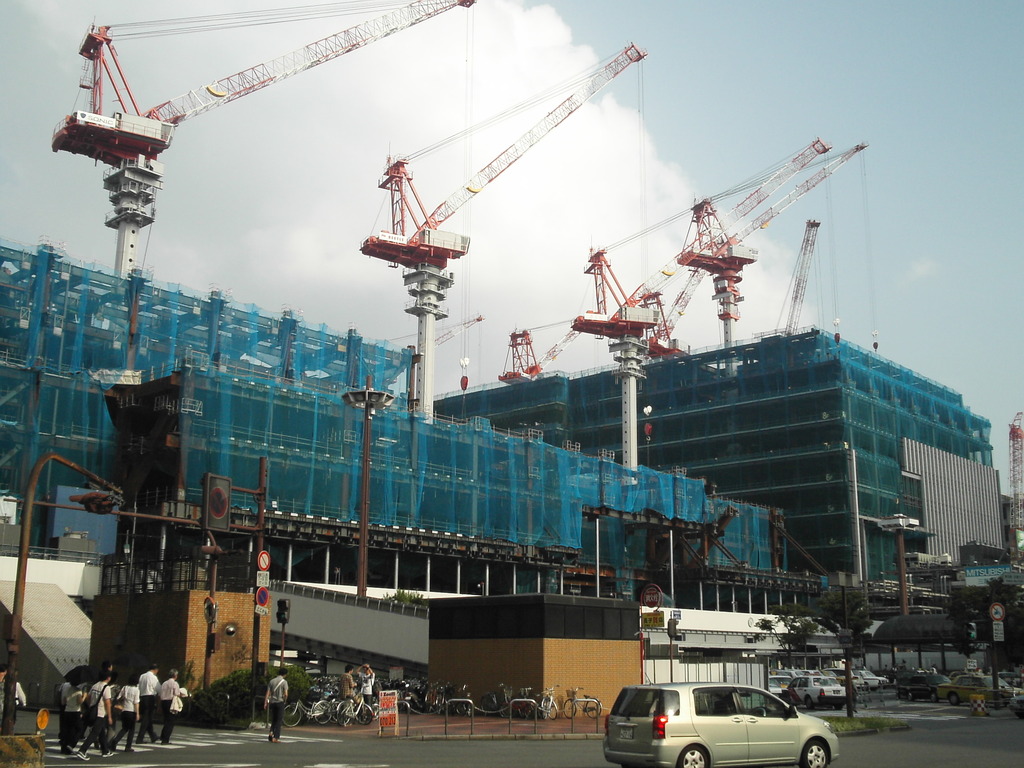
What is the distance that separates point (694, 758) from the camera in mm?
16953

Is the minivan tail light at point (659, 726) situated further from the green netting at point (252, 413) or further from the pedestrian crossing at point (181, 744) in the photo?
the green netting at point (252, 413)

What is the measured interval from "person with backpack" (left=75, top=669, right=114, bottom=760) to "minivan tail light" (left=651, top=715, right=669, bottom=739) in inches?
421

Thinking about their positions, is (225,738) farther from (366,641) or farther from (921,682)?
(921,682)

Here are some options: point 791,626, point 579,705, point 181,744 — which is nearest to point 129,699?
point 181,744

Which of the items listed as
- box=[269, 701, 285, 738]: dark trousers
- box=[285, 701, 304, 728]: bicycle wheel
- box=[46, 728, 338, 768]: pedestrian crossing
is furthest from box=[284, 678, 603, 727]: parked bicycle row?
box=[269, 701, 285, 738]: dark trousers

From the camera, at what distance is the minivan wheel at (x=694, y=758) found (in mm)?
16844

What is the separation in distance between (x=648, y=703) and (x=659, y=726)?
57 centimetres

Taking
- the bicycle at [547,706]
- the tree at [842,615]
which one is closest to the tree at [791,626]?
the tree at [842,615]

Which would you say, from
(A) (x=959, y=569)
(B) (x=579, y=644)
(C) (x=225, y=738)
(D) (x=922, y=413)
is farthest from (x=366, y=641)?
(D) (x=922, y=413)

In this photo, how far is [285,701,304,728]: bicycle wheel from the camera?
28656 millimetres

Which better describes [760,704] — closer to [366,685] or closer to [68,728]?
[68,728]

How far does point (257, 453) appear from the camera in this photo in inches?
2349

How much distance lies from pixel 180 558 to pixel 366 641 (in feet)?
38.4

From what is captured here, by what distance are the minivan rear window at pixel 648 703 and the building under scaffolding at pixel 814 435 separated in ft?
292
